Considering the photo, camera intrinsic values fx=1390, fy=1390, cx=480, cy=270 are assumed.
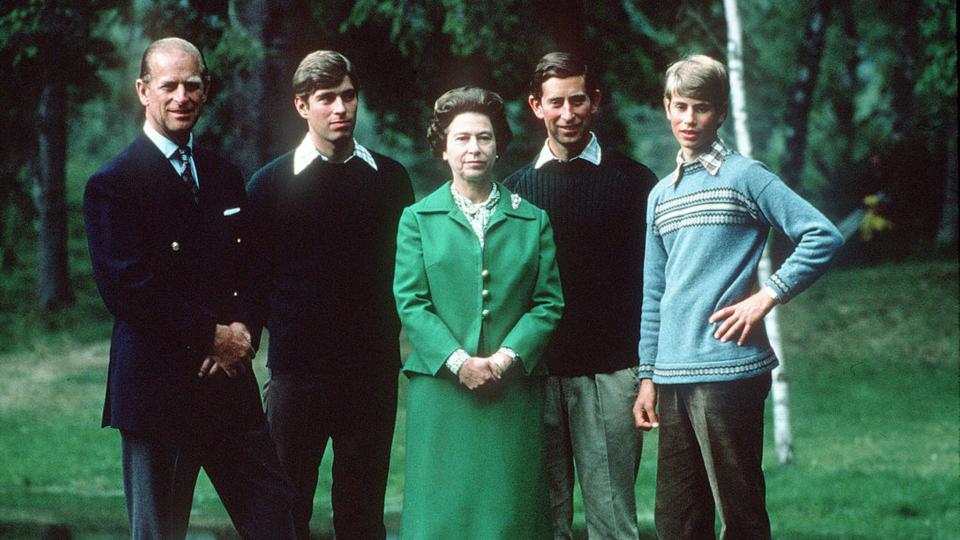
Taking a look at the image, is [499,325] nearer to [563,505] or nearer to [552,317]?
[552,317]

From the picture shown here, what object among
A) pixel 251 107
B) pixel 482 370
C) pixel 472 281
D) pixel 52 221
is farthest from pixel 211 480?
pixel 52 221

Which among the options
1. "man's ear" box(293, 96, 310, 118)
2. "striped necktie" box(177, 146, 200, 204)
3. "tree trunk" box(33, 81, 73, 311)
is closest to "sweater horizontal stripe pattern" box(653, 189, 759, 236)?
"man's ear" box(293, 96, 310, 118)

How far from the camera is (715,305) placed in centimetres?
509

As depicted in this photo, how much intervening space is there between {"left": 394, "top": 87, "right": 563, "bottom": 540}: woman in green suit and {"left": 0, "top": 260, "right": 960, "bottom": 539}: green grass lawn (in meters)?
3.90

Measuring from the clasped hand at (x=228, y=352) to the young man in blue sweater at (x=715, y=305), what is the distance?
5.17 feet

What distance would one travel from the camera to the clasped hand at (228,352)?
5262 millimetres

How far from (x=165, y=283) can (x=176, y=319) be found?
145 mm

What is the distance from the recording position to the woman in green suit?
17.4 ft

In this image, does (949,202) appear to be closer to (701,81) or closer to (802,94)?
(802,94)

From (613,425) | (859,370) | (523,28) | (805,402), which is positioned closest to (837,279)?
(859,370)

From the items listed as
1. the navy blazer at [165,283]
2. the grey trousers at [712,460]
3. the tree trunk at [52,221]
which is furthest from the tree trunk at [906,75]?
the navy blazer at [165,283]

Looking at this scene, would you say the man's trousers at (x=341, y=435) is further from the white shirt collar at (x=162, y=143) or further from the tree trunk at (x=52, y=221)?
the tree trunk at (x=52, y=221)

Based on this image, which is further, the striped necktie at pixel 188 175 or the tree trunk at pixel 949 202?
the tree trunk at pixel 949 202

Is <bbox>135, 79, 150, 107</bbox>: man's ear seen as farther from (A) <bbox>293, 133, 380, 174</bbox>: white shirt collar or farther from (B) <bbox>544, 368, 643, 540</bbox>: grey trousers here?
(B) <bbox>544, 368, 643, 540</bbox>: grey trousers
